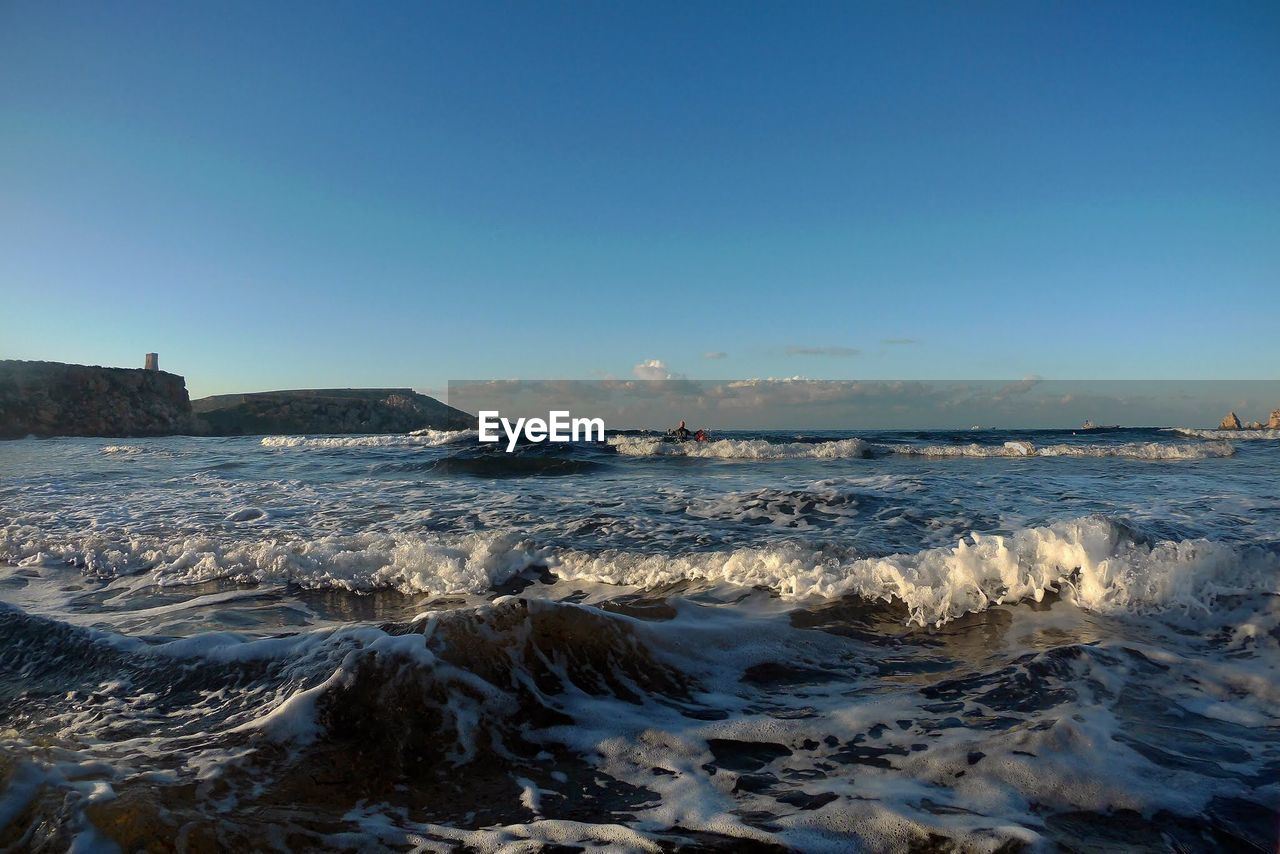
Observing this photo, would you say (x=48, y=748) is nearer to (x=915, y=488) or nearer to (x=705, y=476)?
(x=915, y=488)

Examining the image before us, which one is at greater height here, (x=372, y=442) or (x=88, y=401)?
(x=88, y=401)

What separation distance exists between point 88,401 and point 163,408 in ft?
20.7

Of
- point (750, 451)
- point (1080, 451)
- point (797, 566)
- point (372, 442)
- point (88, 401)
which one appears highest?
point (88, 401)

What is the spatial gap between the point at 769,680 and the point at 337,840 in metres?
2.27

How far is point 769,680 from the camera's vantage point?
11.7ft

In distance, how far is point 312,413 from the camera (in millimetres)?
66875

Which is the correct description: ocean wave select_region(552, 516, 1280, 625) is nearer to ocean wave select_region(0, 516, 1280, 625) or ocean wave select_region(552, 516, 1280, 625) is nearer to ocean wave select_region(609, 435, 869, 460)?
ocean wave select_region(0, 516, 1280, 625)

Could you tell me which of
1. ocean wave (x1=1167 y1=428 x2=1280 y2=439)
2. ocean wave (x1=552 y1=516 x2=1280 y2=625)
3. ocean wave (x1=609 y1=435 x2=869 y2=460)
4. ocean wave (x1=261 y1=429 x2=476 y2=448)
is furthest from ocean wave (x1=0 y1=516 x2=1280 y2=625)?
ocean wave (x1=1167 y1=428 x2=1280 y2=439)

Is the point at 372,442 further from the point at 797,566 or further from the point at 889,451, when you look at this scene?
the point at 797,566

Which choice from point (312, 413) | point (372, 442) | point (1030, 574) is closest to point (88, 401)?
Result: point (312, 413)

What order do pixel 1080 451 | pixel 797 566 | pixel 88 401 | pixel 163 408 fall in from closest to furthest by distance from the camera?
1. pixel 797 566
2. pixel 1080 451
3. pixel 88 401
4. pixel 163 408

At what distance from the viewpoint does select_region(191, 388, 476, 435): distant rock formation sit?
211 ft

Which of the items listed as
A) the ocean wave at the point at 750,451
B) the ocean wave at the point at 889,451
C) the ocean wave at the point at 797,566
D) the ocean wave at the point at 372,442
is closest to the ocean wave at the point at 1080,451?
the ocean wave at the point at 889,451

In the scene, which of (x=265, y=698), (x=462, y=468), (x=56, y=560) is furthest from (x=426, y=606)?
(x=462, y=468)
